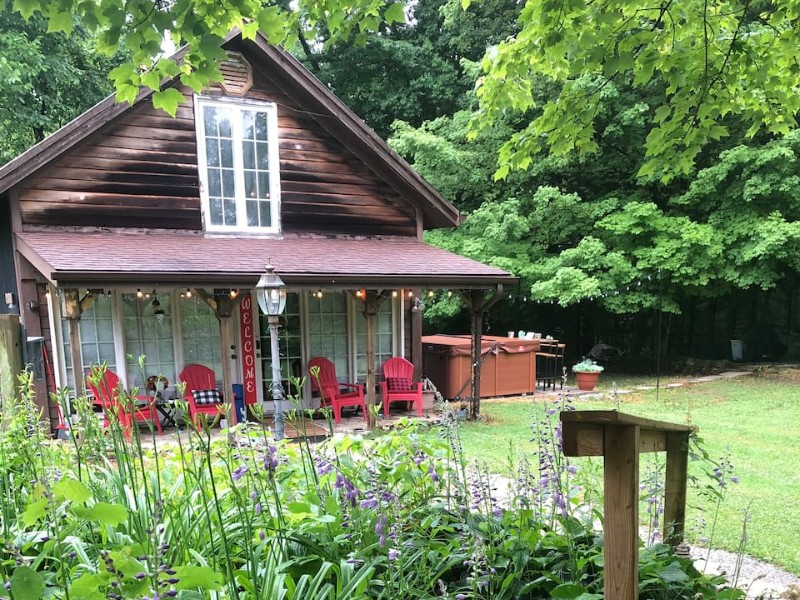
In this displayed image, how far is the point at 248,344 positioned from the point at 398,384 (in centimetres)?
238

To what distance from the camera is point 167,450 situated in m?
2.61

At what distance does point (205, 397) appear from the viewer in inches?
289

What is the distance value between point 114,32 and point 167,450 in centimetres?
207

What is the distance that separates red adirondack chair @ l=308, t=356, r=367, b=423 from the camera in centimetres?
766

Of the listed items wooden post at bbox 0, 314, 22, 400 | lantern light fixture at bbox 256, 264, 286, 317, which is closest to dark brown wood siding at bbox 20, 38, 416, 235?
lantern light fixture at bbox 256, 264, 286, 317

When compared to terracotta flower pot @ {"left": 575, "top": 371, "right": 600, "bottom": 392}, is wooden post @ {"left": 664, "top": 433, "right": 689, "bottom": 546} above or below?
above

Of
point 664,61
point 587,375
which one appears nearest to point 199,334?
point 664,61

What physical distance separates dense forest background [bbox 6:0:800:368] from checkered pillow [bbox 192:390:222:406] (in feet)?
18.9

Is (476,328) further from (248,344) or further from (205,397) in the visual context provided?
(205,397)

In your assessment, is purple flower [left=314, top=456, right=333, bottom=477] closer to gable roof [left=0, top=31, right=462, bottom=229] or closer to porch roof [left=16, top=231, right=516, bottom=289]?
porch roof [left=16, top=231, right=516, bottom=289]

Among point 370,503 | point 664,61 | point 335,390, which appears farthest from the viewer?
point 335,390

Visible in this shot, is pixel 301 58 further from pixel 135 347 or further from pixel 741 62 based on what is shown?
pixel 741 62

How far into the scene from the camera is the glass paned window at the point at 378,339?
875cm

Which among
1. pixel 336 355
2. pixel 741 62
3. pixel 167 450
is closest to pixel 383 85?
pixel 336 355
